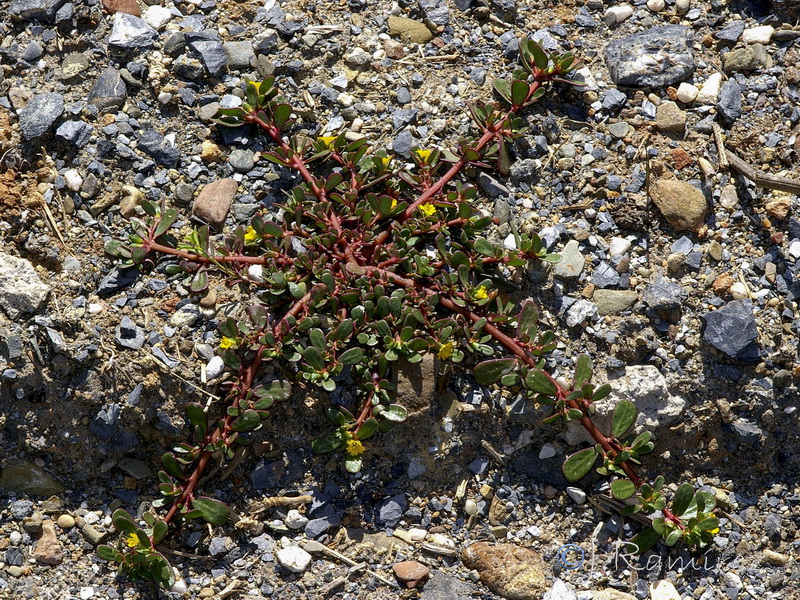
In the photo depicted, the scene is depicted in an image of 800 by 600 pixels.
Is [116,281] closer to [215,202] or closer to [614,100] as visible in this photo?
[215,202]

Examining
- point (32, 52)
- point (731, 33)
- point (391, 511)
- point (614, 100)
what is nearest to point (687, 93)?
point (614, 100)

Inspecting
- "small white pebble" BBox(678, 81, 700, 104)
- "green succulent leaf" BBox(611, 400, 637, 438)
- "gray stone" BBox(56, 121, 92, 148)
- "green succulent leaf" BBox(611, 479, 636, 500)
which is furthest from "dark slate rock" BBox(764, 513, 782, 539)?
"gray stone" BBox(56, 121, 92, 148)

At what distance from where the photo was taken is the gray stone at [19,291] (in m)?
3.83

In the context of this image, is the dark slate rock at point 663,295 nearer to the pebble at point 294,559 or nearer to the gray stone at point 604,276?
the gray stone at point 604,276

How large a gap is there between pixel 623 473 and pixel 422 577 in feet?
3.72

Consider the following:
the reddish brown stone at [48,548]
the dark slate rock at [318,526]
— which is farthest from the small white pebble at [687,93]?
the reddish brown stone at [48,548]

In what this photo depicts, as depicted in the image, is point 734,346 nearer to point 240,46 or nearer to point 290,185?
point 290,185

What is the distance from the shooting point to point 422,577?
3723 millimetres

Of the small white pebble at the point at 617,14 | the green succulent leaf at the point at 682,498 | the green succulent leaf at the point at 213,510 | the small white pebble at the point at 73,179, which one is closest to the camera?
the green succulent leaf at the point at 213,510


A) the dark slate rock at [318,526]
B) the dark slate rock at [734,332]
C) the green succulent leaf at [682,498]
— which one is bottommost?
the dark slate rock at [318,526]

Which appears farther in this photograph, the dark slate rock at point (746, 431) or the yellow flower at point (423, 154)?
the yellow flower at point (423, 154)

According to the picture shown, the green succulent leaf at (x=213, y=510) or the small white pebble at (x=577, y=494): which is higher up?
the green succulent leaf at (x=213, y=510)

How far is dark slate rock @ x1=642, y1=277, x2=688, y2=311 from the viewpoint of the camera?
13.1 ft

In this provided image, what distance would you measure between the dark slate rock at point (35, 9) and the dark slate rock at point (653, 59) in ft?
10.7
